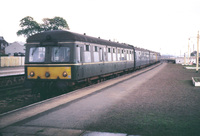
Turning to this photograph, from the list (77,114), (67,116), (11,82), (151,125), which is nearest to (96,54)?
(77,114)

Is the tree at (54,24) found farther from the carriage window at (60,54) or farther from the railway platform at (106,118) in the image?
the railway platform at (106,118)

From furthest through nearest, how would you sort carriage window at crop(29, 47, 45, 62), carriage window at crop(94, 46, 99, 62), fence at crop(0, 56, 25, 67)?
fence at crop(0, 56, 25, 67) < carriage window at crop(94, 46, 99, 62) < carriage window at crop(29, 47, 45, 62)

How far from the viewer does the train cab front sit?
10328mm

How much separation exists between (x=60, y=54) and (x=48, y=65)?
812 mm

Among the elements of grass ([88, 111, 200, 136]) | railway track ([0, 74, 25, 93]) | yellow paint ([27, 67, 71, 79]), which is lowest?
grass ([88, 111, 200, 136])

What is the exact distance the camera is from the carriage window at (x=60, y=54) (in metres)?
10.4

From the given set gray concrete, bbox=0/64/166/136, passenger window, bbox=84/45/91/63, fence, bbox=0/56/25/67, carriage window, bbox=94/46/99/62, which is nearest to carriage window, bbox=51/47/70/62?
passenger window, bbox=84/45/91/63

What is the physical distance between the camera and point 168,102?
871cm

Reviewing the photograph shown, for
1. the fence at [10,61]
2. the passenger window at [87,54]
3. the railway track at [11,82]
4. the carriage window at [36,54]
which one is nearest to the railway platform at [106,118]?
the carriage window at [36,54]

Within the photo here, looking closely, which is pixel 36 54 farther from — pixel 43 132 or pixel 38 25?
pixel 38 25

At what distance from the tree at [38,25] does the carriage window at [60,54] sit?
66.0 meters

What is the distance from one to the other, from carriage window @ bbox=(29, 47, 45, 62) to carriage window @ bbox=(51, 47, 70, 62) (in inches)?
23.7

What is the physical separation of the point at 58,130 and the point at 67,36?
603 centimetres

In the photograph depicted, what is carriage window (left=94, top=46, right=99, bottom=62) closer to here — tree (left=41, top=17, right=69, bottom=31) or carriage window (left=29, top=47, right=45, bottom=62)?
carriage window (left=29, top=47, right=45, bottom=62)
